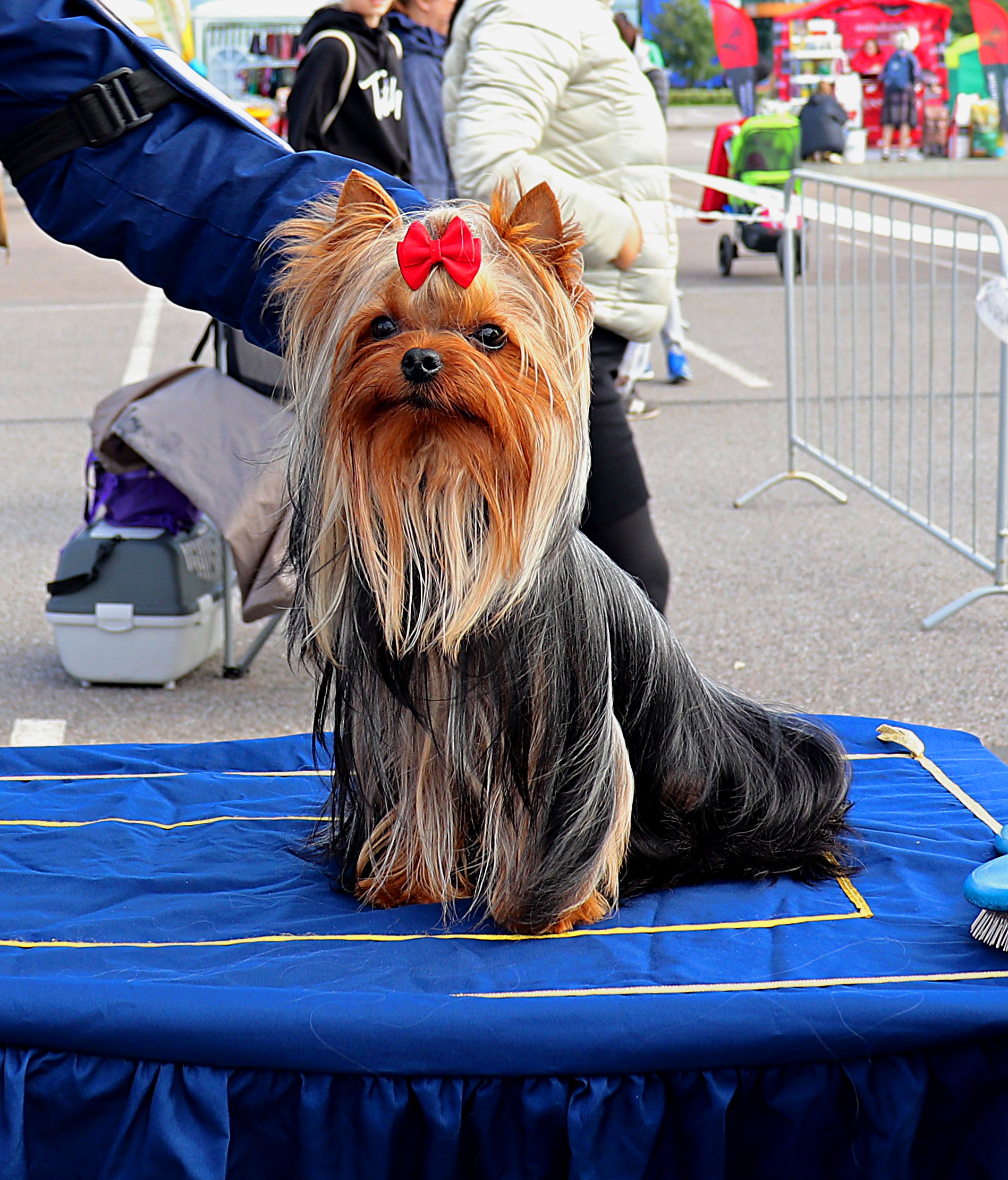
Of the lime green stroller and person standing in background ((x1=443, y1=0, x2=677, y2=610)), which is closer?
person standing in background ((x1=443, y1=0, x2=677, y2=610))

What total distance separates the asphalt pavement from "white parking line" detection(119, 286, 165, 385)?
73 millimetres

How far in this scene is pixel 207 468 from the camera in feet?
12.5

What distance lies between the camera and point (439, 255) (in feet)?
5.87

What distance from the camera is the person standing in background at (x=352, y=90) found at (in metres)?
4.74

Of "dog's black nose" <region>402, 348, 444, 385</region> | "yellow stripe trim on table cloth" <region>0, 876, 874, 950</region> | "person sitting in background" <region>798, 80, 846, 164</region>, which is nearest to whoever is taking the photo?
"dog's black nose" <region>402, 348, 444, 385</region>

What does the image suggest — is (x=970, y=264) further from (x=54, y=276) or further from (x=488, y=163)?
(x=488, y=163)

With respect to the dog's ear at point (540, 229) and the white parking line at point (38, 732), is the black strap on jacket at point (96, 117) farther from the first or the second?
the white parking line at point (38, 732)

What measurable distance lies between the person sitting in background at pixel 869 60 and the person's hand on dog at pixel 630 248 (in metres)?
30.1

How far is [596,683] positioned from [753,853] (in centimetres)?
54

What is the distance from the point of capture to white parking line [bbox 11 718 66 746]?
12.5 feet

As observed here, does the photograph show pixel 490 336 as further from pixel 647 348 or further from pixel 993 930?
pixel 647 348

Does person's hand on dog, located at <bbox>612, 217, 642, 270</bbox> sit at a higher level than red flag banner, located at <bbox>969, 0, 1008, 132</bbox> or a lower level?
lower

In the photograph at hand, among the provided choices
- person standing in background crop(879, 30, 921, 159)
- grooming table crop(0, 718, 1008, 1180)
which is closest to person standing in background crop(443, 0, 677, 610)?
grooming table crop(0, 718, 1008, 1180)

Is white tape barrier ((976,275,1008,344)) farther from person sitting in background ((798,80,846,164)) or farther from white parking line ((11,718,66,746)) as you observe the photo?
person sitting in background ((798,80,846,164))
